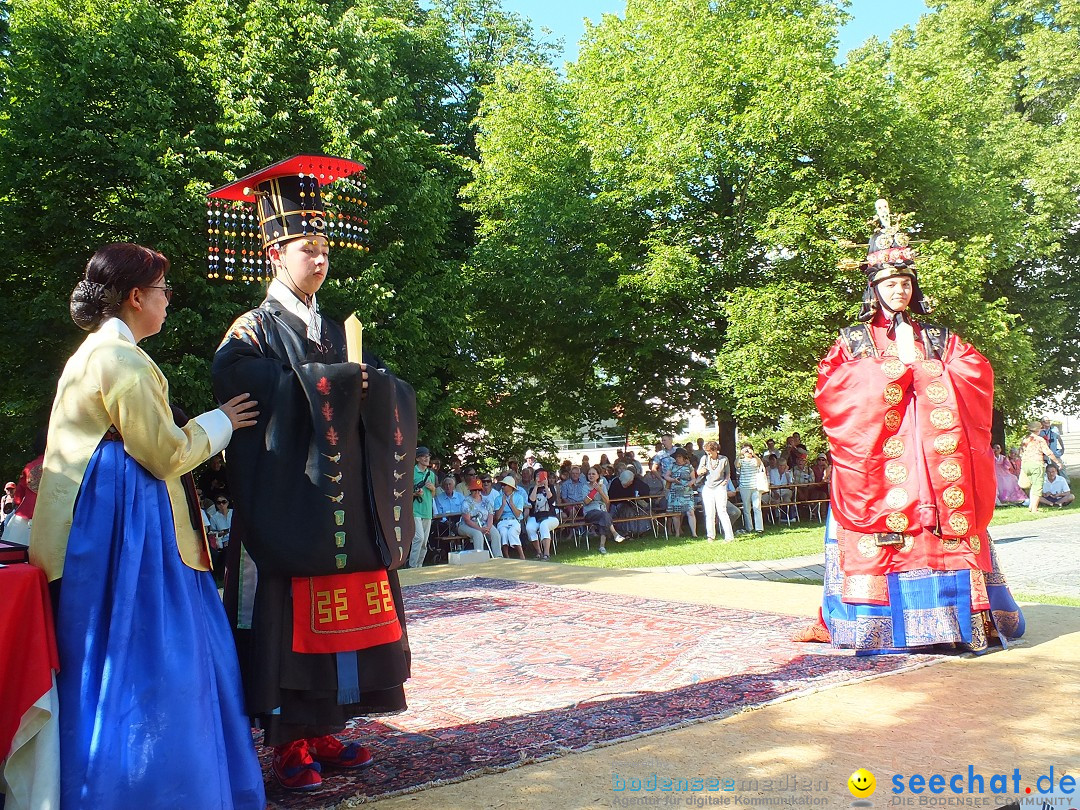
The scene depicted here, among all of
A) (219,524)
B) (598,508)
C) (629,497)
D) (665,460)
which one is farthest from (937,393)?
(665,460)

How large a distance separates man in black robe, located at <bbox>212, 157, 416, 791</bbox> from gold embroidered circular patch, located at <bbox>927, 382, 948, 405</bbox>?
10.4 ft

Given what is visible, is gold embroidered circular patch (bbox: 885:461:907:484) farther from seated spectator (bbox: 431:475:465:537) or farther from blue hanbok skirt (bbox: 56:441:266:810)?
seated spectator (bbox: 431:475:465:537)

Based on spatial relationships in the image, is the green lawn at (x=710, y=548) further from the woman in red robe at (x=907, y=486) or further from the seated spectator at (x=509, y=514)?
the woman in red robe at (x=907, y=486)

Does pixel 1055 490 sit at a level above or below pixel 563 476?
below

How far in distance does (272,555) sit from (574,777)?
1260mm

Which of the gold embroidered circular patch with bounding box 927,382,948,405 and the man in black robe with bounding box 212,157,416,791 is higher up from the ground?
the gold embroidered circular patch with bounding box 927,382,948,405

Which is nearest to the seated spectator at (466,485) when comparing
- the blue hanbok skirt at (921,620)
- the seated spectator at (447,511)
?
the seated spectator at (447,511)

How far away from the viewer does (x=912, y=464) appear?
5090 mm

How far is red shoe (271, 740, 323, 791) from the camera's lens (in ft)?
10.3

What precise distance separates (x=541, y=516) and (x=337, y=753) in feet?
35.7

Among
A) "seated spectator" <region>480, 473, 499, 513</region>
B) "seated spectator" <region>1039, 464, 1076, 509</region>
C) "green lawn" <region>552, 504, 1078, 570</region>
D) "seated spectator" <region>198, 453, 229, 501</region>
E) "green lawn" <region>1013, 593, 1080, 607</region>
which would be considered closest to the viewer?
"seated spectator" <region>198, 453, 229, 501</region>

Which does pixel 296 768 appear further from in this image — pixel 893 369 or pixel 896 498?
pixel 893 369

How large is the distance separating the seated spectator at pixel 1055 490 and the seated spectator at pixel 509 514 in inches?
387

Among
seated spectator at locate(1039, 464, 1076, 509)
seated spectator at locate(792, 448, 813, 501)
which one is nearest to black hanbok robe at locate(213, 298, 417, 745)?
seated spectator at locate(792, 448, 813, 501)
